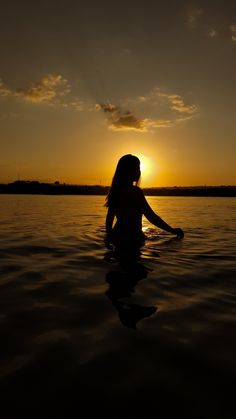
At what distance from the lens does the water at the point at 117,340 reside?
218 cm

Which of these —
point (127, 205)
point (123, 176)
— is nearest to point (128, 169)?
point (123, 176)

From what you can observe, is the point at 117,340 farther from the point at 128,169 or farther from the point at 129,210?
the point at 128,169

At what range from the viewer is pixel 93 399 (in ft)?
7.16

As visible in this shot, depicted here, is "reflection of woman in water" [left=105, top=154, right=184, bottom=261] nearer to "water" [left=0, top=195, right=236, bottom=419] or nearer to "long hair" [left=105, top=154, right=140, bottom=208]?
"long hair" [left=105, top=154, right=140, bottom=208]

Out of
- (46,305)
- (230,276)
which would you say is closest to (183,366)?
(46,305)

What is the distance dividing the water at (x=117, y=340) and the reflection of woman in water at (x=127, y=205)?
1.91 m

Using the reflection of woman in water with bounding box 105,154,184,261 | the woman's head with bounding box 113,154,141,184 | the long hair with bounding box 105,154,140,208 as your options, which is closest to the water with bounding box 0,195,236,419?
the reflection of woman in water with bounding box 105,154,184,261

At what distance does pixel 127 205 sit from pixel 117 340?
194 inches

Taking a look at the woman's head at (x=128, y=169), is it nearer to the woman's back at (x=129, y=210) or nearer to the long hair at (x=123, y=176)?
the long hair at (x=123, y=176)

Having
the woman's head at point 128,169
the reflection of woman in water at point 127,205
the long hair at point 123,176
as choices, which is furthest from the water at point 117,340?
the woman's head at point 128,169

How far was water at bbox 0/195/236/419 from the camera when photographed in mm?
2178

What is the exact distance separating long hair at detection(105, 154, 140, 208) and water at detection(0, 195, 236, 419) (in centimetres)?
216

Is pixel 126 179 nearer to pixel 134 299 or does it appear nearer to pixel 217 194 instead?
pixel 134 299

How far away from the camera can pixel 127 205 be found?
777cm
